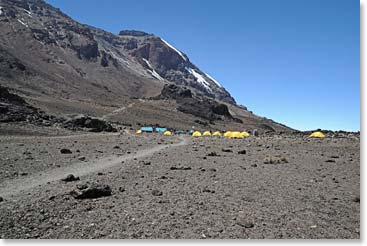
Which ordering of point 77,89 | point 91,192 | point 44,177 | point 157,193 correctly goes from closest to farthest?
point 91,192 → point 157,193 → point 44,177 → point 77,89

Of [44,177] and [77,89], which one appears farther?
[77,89]

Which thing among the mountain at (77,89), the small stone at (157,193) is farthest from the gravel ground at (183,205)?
the mountain at (77,89)

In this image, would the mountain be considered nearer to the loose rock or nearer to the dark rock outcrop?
the dark rock outcrop

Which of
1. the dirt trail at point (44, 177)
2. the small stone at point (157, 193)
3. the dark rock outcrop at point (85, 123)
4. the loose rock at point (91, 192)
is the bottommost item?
the dark rock outcrop at point (85, 123)

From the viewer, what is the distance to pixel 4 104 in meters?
31.1

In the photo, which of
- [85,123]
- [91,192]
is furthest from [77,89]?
[91,192]

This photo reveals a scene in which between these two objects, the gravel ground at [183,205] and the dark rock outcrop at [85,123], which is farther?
the dark rock outcrop at [85,123]

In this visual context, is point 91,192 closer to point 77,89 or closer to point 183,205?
point 183,205

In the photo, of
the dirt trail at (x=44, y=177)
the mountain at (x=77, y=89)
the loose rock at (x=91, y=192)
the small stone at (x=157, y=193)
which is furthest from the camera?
the mountain at (x=77, y=89)

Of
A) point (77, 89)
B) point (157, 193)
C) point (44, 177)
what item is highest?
point (157, 193)

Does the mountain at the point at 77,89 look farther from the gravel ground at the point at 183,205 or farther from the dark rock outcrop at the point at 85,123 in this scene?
the gravel ground at the point at 183,205

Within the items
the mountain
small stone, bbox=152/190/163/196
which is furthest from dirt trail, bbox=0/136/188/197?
the mountain

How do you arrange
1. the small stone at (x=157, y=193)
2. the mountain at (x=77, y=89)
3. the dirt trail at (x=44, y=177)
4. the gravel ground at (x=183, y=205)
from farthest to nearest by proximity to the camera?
the mountain at (x=77, y=89)
the dirt trail at (x=44, y=177)
the small stone at (x=157, y=193)
the gravel ground at (x=183, y=205)

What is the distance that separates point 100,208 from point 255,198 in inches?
152
